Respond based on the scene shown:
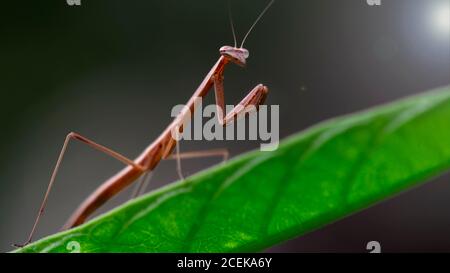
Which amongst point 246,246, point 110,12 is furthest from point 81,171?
point 246,246

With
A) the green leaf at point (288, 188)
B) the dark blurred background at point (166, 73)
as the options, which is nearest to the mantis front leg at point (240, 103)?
the green leaf at point (288, 188)

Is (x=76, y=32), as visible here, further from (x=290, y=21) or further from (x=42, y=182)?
(x=290, y=21)

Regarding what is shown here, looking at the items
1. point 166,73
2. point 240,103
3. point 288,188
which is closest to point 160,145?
point 240,103

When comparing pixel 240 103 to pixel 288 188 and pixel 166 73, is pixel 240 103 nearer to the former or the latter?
pixel 288 188

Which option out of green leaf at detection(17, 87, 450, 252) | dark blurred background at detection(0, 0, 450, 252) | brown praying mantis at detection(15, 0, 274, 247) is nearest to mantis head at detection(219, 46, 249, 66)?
brown praying mantis at detection(15, 0, 274, 247)

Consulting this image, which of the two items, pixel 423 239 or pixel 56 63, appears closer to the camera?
pixel 423 239

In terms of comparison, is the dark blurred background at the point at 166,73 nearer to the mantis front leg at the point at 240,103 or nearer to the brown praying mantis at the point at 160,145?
the brown praying mantis at the point at 160,145
